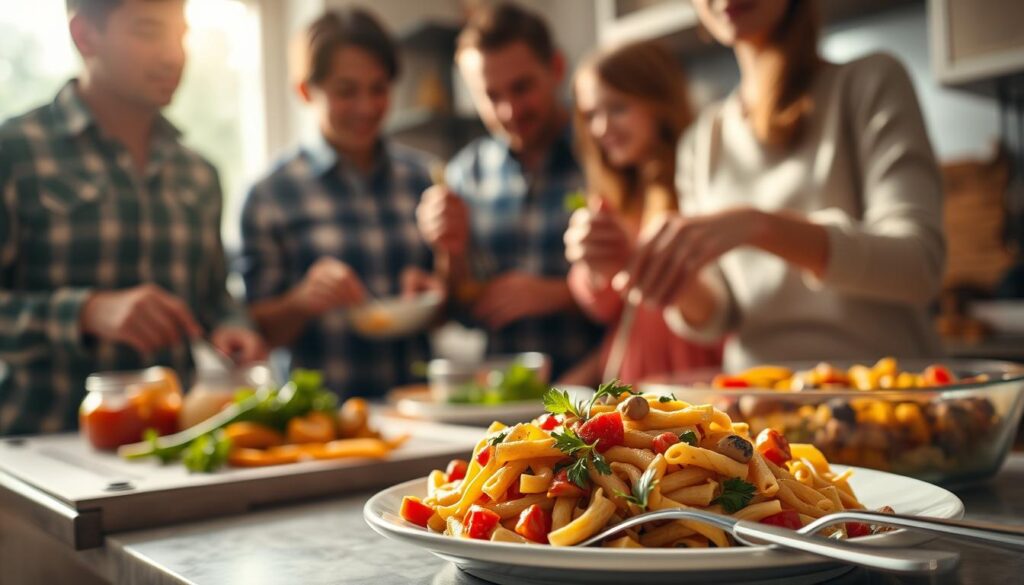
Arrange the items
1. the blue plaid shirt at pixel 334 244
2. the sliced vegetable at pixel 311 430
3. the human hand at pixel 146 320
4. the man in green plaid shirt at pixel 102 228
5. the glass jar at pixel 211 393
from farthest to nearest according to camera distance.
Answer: the blue plaid shirt at pixel 334 244 → the man in green plaid shirt at pixel 102 228 → the human hand at pixel 146 320 → the glass jar at pixel 211 393 → the sliced vegetable at pixel 311 430

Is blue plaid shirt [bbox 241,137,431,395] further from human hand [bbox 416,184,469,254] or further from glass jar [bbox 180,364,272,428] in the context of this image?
glass jar [bbox 180,364,272,428]

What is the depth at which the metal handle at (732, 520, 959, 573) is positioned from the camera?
0.47m

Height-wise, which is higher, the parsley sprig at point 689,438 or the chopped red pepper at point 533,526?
the parsley sprig at point 689,438

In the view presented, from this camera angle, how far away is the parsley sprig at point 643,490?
0.60 meters

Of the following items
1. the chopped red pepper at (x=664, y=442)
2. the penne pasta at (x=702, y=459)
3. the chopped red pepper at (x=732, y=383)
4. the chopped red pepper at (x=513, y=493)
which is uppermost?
the chopped red pepper at (x=664, y=442)

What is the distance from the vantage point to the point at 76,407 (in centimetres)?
187

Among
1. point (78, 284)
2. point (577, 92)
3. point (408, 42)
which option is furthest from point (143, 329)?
point (408, 42)

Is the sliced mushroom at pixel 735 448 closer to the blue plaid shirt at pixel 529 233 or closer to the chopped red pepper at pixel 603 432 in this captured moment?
the chopped red pepper at pixel 603 432

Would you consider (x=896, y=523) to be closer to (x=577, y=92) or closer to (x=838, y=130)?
(x=838, y=130)

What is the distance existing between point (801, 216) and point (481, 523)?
931 mm

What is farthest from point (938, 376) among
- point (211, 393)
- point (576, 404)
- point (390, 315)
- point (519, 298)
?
point (519, 298)

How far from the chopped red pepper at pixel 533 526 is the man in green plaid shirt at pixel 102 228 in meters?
1.10

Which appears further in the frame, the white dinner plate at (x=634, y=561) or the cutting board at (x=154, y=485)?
the cutting board at (x=154, y=485)

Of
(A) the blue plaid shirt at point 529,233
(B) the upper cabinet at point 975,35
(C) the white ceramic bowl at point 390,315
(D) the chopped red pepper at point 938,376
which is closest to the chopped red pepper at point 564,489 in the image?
(D) the chopped red pepper at point 938,376
